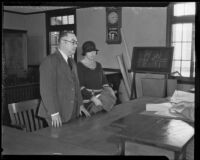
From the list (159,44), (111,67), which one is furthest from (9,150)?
(159,44)

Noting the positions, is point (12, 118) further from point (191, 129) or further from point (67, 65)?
point (191, 129)

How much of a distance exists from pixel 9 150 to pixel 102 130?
280mm

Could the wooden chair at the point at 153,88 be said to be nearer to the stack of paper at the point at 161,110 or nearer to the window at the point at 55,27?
the stack of paper at the point at 161,110

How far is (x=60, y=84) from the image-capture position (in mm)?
776

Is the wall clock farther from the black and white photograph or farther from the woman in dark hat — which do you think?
the woman in dark hat

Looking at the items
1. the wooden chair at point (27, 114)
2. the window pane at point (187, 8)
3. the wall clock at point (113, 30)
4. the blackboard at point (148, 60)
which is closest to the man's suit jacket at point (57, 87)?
the wooden chair at point (27, 114)

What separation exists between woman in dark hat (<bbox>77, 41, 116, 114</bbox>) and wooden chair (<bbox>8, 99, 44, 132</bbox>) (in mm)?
208

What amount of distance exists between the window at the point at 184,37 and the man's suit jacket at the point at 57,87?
36 centimetres

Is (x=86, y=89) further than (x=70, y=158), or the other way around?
(x=86, y=89)

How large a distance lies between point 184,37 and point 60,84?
421mm

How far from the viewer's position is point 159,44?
48.4 inches

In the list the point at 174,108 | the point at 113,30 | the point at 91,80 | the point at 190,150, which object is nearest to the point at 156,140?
the point at 190,150

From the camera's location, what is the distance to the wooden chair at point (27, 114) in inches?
34.1

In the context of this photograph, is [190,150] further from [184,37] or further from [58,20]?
[58,20]
